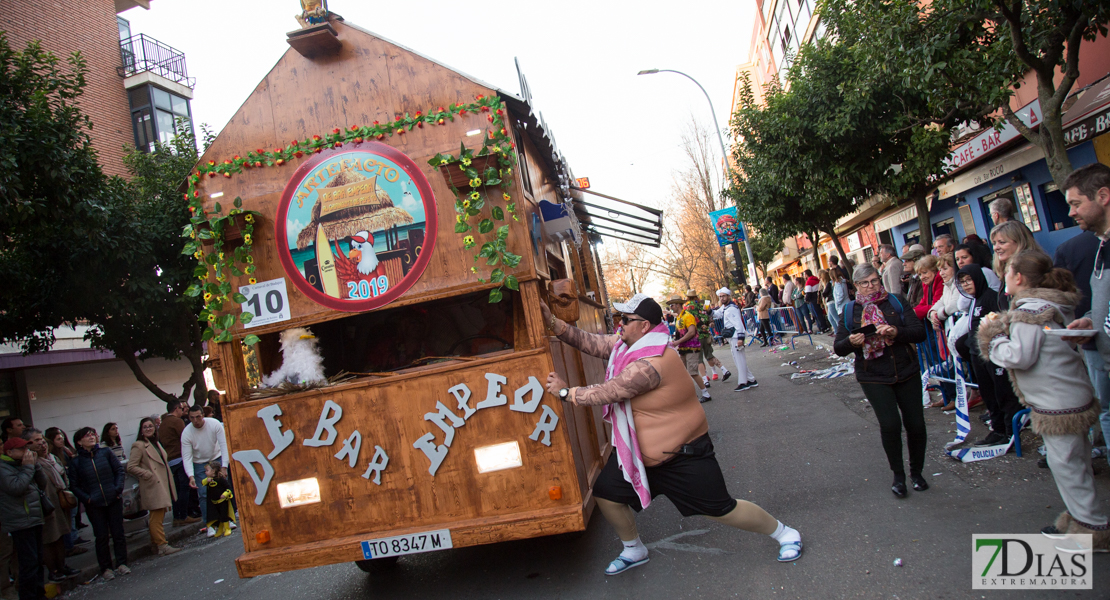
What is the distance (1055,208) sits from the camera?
12172 millimetres

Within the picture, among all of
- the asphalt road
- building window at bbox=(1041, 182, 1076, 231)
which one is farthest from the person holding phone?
building window at bbox=(1041, 182, 1076, 231)

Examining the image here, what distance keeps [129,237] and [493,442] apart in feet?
25.6

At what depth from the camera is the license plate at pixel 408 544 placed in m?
3.91

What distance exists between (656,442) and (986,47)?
7972mm

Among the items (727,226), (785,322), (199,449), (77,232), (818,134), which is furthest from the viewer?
(727,226)

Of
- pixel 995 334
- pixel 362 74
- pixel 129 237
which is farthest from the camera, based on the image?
pixel 129 237

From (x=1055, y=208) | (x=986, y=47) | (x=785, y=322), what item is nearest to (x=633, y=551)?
(x=986, y=47)

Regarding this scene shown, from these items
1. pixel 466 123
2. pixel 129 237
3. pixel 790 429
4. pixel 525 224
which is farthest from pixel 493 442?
pixel 129 237

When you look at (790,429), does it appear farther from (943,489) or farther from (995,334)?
(995,334)

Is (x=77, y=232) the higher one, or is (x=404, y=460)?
(x=77, y=232)

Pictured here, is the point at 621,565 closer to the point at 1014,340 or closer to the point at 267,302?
the point at 1014,340

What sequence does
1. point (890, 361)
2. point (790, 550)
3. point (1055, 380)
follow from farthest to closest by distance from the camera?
point (890, 361) → point (790, 550) → point (1055, 380)

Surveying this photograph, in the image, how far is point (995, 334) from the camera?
3.47 m

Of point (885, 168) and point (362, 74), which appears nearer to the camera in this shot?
point (362, 74)
